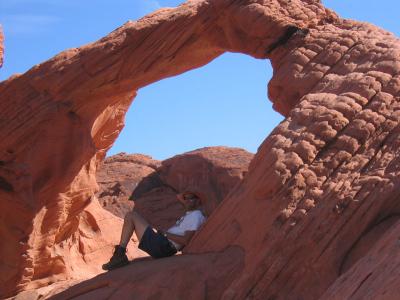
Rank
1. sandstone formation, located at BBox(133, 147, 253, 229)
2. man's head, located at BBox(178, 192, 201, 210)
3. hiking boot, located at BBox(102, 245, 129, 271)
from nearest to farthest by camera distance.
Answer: hiking boot, located at BBox(102, 245, 129, 271)
man's head, located at BBox(178, 192, 201, 210)
sandstone formation, located at BBox(133, 147, 253, 229)

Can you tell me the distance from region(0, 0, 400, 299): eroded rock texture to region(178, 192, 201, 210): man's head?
2.39 feet

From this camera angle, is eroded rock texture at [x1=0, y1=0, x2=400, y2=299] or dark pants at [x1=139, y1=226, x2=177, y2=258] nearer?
eroded rock texture at [x1=0, y1=0, x2=400, y2=299]

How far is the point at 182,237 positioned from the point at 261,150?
1496 millimetres

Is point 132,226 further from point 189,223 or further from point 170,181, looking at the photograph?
point 170,181

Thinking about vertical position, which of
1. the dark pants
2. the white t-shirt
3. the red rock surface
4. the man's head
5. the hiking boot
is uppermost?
the red rock surface

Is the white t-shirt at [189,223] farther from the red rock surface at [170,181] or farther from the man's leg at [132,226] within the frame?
the red rock surface at [170,181]

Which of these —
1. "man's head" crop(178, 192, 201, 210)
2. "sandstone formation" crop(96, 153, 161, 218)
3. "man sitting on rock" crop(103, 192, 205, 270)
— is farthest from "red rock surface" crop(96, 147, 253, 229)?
"man sitting on rock" crop(103, 192, 205, 270)

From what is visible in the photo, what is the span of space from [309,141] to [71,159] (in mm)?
3481

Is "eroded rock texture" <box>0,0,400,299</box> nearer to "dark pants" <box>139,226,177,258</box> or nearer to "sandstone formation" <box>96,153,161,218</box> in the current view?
"dark pants" <box>139,226,177,258</box>

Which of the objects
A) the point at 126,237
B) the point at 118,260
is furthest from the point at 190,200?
the point at 118,260

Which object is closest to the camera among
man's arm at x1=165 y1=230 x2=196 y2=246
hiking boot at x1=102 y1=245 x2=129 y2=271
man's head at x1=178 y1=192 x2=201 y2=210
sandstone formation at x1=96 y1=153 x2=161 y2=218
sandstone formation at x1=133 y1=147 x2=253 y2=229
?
man's arm at x1=165 y1=230 x2=196 y2=246

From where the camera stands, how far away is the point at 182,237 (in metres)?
7.29

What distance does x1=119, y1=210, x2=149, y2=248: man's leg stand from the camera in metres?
7.45

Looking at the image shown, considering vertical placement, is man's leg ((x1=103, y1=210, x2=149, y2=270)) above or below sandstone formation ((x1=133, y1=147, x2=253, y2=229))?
below
